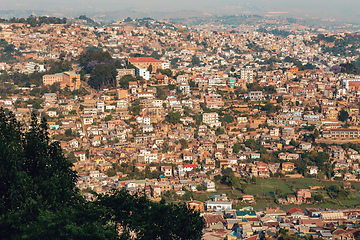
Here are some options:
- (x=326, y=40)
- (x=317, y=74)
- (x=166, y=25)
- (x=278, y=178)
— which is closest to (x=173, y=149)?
(x=278, y=178)

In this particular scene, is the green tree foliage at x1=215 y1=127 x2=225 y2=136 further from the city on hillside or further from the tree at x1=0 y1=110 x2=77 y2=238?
the tree at x1=0 y1=110 x2=77 y2=238

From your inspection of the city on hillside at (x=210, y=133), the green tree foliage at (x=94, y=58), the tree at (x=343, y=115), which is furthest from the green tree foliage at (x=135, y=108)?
the tree at (x=343, y=115)

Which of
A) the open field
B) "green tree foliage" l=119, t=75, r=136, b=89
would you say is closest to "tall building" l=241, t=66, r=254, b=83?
"green tree foliage" l=119, t=75, r=136, b=89

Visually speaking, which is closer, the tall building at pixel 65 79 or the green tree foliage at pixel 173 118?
the green tree foliage at pixel 173 118

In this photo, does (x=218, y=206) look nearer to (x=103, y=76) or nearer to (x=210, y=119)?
(x=210, y=119)

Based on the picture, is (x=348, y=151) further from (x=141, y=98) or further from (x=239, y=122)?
(x=141, y=98)

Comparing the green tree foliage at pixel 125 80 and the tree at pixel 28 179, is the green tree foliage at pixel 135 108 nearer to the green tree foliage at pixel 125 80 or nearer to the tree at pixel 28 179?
the green tree foliage at pixel 125 80

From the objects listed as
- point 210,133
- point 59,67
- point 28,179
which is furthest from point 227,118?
point 28,179

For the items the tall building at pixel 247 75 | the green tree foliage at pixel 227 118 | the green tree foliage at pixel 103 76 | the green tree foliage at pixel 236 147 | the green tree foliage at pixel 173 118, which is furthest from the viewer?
the tall building at pixel 247 75
